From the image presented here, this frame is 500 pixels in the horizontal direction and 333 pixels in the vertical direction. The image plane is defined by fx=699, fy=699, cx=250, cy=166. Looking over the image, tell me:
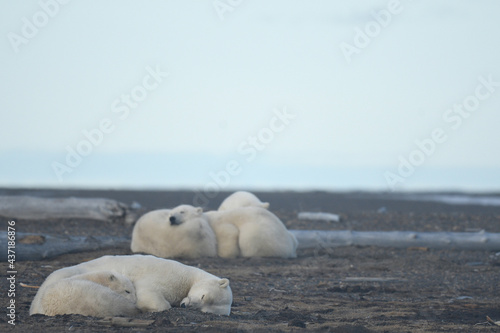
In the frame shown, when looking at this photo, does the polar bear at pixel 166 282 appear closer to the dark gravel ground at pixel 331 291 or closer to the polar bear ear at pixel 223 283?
the polar bear ear at pixel 223 283

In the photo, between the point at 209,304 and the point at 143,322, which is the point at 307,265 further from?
the point at 143,322

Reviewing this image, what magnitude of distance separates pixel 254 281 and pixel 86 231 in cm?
578

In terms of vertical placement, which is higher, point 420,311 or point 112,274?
point 112,274

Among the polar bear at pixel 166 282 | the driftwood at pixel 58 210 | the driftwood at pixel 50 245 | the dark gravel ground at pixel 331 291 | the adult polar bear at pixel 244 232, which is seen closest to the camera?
the dark gravel ground at pixel 331 291

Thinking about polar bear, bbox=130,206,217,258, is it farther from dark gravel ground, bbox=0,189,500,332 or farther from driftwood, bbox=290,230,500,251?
driftwood, bbox=290,230,500,251

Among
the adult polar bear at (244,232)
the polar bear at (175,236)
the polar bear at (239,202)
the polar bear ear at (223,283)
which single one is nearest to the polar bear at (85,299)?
the polar bear ear at (223,283)

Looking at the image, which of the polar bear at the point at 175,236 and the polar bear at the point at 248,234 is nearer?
the polar bear at the point at 175,236

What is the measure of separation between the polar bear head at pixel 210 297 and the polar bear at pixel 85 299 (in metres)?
0.61

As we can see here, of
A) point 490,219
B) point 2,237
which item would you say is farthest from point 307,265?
point 490,219

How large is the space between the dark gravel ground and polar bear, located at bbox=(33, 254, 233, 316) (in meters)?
0.30

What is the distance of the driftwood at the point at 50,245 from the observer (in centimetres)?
1020

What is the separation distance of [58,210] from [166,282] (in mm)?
9205

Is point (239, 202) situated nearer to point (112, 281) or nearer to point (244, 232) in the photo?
point (244, 232)

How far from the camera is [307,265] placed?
1116cm
